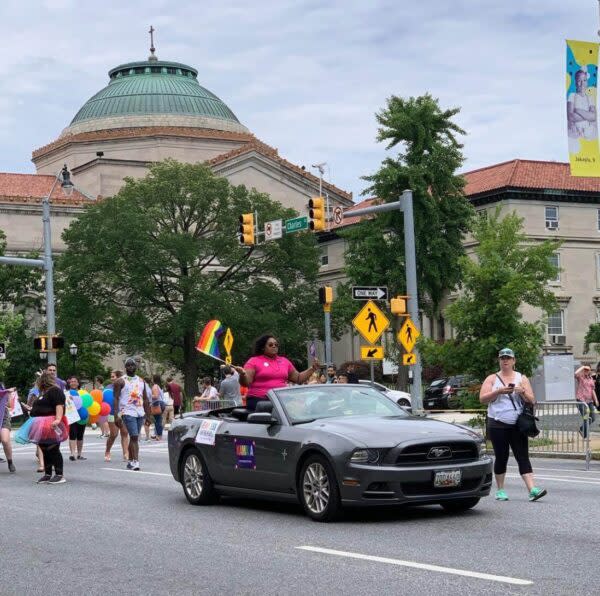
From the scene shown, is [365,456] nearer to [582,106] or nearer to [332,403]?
[332,403]

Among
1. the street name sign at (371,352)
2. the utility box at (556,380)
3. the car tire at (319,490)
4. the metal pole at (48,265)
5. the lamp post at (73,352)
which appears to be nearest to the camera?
the car tire at (319,490)

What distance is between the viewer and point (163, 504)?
15047 millimetres

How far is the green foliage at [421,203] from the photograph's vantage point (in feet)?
205

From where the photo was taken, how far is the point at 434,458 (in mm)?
12406

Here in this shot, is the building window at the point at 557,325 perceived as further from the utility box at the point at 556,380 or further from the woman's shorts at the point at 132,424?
the woman's shorts at the point at 132,424

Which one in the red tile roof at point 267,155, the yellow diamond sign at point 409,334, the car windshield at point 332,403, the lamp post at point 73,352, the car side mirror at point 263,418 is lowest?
the car side mirror at point 263,418

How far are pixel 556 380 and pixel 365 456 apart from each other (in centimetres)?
3105

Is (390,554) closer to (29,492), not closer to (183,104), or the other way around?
(29,492)

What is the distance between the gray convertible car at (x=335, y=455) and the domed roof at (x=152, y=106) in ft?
264

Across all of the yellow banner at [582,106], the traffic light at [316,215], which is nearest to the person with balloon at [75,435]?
the traffic light at [316,215]

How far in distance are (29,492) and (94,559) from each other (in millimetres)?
7316

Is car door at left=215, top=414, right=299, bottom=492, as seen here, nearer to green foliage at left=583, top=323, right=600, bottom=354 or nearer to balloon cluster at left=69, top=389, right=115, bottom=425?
balloon cluster at left=69, top=389, right=115, bottom=425

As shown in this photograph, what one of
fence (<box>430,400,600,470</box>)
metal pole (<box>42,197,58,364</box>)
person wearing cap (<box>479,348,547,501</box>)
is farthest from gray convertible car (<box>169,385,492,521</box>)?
metal pole (<box>42,197,58,364</box>)

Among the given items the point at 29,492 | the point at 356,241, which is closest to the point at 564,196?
the point at 356,241
